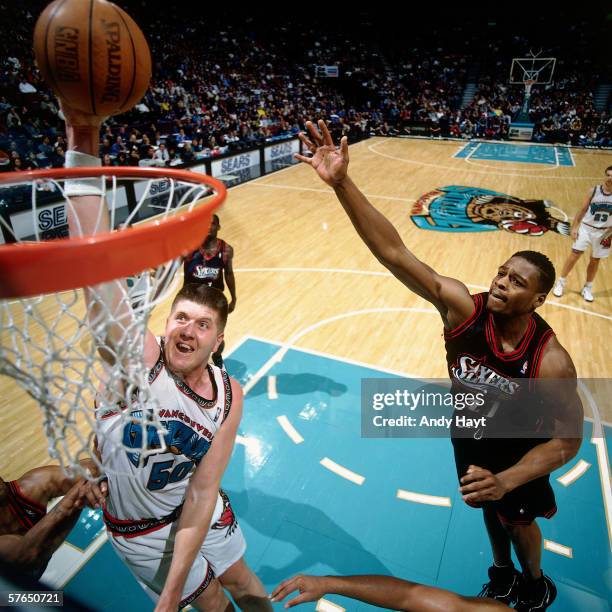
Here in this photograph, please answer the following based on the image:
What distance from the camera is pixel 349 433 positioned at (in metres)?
3.97

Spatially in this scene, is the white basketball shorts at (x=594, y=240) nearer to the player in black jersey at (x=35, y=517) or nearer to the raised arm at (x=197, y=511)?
the raised arm at (x=197, y=511)

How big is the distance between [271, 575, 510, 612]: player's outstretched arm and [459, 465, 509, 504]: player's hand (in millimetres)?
367

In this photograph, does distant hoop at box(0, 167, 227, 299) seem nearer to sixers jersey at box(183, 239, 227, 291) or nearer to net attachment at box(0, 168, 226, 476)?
net attachment at box(0, 168, 226, 476)

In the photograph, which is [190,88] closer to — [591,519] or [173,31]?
[173,31]

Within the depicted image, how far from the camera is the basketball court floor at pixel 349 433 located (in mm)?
2891

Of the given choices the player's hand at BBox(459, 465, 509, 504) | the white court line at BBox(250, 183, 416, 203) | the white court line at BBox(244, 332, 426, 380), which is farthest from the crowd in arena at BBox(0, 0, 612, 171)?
the player's hand at BBox(459, 465, 509, 504)

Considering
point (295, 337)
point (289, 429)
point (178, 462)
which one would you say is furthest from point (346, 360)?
point (178, 462)

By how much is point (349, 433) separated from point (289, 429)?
21.3 inches

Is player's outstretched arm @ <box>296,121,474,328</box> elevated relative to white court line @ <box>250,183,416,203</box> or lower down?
elevated

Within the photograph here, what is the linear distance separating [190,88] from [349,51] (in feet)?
55.0

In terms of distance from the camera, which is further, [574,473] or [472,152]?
[472,152]

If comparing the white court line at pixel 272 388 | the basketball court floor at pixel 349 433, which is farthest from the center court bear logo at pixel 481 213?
the white court line at pixel 272 388

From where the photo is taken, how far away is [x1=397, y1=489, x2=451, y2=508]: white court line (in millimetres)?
3309

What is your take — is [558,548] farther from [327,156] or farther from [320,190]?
[320,190]
